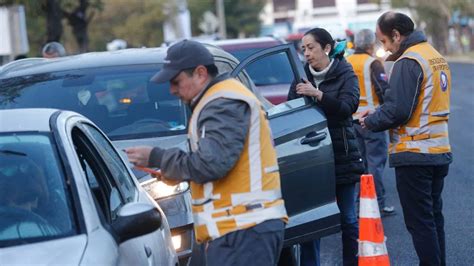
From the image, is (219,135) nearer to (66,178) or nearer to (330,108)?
(66,178)

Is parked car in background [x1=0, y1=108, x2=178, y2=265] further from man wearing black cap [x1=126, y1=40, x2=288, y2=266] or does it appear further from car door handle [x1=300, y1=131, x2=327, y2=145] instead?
car door handle [x1=300, y1=131, x2=327, y2=145]

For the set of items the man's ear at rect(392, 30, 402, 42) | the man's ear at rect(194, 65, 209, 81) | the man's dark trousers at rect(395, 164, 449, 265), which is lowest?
the man's dark trousers at rect(395, 164, 449, 265)

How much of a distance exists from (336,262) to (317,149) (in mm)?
2050

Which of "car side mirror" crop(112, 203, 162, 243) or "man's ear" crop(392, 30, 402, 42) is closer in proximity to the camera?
"car side mirror" crop(112, 203, 162, 243)

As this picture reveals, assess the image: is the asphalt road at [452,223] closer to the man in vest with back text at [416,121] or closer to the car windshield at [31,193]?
the man in vest with back text at [416,121]

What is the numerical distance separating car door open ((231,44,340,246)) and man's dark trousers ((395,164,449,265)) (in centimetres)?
47

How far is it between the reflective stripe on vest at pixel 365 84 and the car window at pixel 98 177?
482 cm

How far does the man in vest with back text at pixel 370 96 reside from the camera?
977 cm

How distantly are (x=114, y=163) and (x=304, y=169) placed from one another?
1.36 meters

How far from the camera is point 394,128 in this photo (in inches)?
257

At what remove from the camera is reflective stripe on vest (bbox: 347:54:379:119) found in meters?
9.69

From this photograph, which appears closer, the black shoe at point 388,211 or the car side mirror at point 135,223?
the car side mirror at point 135,223

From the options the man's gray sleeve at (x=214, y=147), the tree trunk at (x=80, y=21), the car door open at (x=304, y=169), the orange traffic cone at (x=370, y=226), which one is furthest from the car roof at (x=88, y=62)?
the tree trunk at (x=80, y=21)

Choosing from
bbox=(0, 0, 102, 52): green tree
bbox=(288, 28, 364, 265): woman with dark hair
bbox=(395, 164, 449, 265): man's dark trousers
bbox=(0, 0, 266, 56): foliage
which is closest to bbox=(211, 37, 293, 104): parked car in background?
bbox=(288, 28, 364, 265): woman with dark hair
